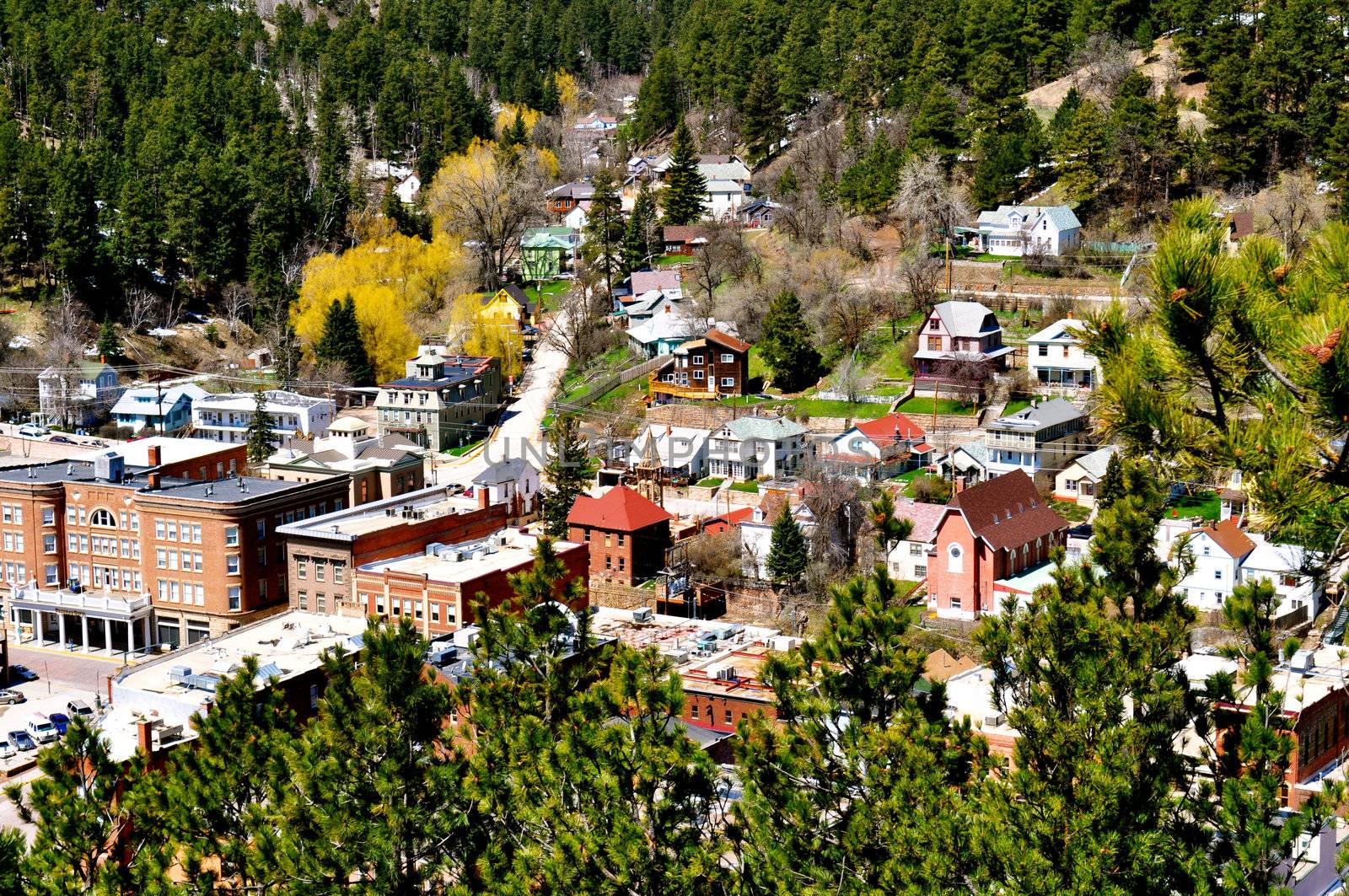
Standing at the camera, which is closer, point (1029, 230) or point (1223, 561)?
point (1223, 561)

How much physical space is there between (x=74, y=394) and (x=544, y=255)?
23.0 m

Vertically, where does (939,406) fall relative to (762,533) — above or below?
above

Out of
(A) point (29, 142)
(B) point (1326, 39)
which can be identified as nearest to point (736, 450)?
(B) point (1326, 39)

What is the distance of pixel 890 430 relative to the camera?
166 feet

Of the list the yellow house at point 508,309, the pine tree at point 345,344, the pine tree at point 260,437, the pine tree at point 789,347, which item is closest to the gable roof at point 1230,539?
the pine tree at point 789,347

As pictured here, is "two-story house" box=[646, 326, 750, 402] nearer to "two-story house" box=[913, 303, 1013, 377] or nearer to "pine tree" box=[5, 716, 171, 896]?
"two-story house" box=[913, 303, 1013, 377]

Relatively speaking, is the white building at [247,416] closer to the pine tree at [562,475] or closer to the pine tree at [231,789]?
the pine tree at [562,475]

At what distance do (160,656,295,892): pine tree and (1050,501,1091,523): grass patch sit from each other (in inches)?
1079

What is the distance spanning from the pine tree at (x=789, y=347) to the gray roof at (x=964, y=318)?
4486 millimetres

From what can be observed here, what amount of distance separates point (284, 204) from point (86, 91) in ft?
59.7

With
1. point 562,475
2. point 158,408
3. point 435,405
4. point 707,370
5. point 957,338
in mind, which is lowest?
point 562,475

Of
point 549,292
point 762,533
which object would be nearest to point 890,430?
point 762,533

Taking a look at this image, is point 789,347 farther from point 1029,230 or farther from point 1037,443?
point 1029,230

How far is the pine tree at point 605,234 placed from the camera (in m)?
73.1
